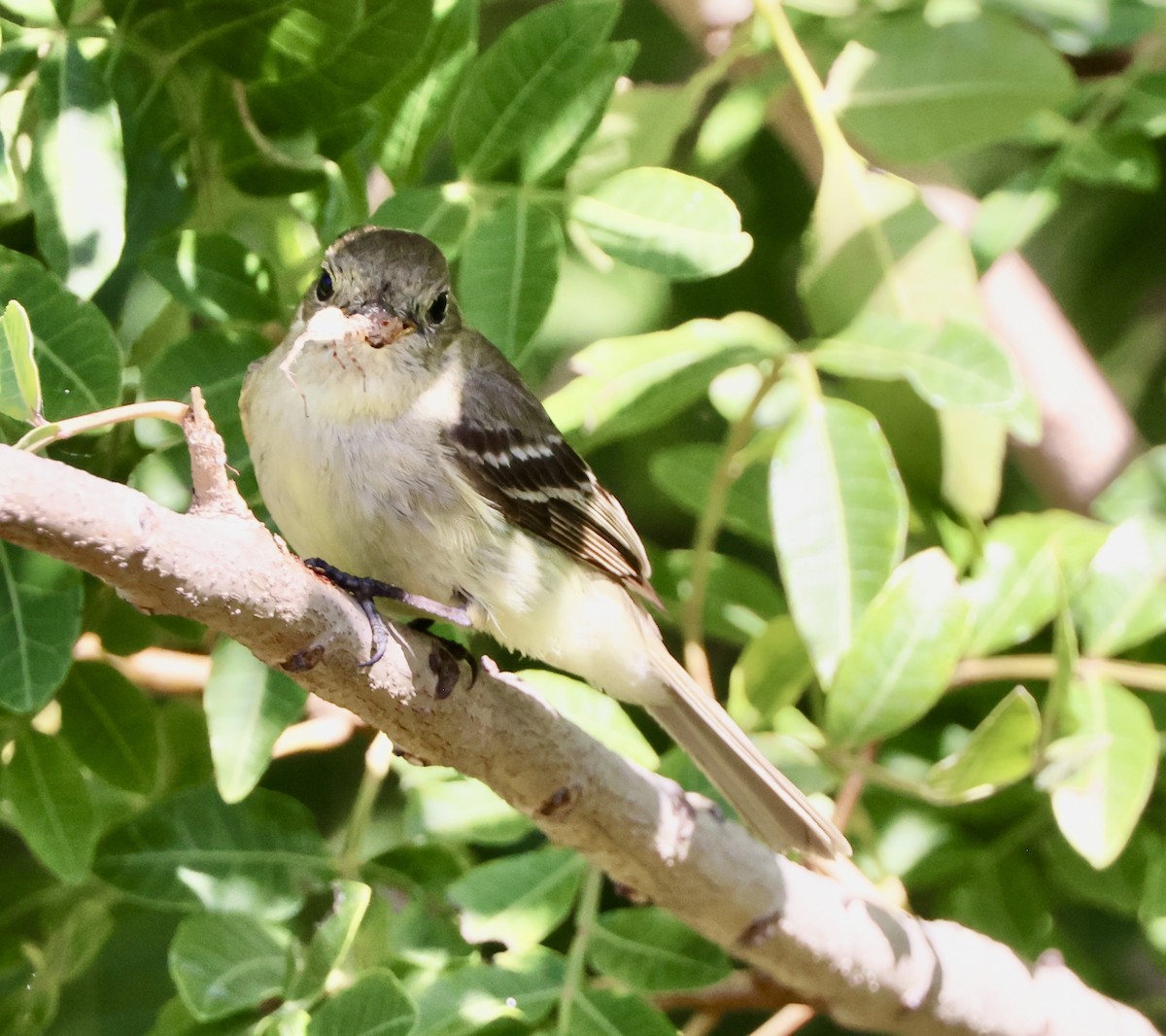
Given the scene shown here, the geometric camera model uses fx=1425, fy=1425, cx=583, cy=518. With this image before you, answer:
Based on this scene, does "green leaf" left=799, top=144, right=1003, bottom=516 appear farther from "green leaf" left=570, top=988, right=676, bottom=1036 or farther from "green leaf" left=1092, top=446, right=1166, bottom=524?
"green leaf" left=570, top=988, right=676, bottom=1036

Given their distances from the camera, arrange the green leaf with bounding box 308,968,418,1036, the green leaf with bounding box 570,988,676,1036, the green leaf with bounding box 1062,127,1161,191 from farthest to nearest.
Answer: the green leaf with bounding box 1062,127,1161,191 < the green leaf with bounding box 570,988,676,1036 < the green leaf with bounding box 308,968,418,1036

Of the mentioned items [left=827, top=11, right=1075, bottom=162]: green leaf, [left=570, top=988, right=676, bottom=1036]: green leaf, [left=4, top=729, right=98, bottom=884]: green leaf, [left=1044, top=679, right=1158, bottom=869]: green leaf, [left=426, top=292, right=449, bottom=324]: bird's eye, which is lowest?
[left=570, top=988, right=676, bottom=1036]: green leaf

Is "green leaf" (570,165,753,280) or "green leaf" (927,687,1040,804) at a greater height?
"green leaf" (570,165,753,280)

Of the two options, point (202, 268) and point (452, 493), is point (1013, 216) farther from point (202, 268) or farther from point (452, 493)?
point (202, 268)

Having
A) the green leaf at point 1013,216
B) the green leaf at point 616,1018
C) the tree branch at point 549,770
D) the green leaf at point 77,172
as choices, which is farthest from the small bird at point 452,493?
the green leaf at point 1013,216

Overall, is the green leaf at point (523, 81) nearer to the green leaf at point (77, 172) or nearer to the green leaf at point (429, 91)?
the green leaf at point (429, 91)

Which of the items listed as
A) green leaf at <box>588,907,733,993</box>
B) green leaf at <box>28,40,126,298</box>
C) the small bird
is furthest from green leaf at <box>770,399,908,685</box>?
green leaf at <box>28,40,126,298</box>

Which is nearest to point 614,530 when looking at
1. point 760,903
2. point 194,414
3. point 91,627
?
point 760,903

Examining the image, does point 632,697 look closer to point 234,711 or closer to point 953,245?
point 234,711
